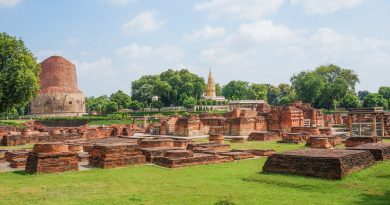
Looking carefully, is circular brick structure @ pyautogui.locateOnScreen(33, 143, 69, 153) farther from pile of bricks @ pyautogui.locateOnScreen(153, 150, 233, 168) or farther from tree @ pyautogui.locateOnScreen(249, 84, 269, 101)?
tree @ pyautogui.locateOnScreen(249, 84, 269, 101)

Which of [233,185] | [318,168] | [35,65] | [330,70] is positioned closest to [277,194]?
[233,185]

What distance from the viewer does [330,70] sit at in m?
71.6

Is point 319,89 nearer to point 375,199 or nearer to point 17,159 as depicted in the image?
point 17,159

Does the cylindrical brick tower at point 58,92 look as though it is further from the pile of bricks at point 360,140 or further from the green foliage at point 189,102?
the pile of bricks at point 360,140

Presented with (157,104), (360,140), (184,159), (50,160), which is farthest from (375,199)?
(157,104)

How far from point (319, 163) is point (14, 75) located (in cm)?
1862

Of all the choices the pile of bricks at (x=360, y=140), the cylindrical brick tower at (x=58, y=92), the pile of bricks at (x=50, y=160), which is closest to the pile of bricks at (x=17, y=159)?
the pile of bricks at (x=50, y=160)

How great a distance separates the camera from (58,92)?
62.6m

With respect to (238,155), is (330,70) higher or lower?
higher

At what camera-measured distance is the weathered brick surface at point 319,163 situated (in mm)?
10622

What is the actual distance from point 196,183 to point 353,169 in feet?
15.3

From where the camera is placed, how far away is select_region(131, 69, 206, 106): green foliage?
71875 millimetres

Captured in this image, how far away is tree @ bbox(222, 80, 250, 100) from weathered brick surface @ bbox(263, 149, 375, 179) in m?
77.0

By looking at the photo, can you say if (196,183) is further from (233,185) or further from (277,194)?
(277,194)
